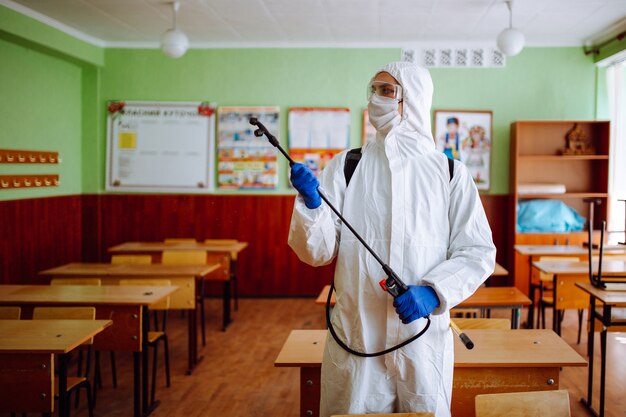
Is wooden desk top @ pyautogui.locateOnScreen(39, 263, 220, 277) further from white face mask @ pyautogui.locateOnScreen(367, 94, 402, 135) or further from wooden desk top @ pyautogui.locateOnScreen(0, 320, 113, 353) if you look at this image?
white face mask @ pyautogui.locateOnScreen(367, 94, 402, 135)

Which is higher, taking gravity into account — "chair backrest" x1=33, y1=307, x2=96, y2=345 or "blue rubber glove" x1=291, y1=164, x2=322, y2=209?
"blue rubber glove" x1=291, y1=164, x2=322, y2=209

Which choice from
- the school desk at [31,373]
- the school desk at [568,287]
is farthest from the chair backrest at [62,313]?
the school desk at [568,287]

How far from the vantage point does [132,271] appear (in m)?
4.53

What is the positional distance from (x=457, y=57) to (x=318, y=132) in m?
1.76

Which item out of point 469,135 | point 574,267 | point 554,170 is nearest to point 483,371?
point 574,267

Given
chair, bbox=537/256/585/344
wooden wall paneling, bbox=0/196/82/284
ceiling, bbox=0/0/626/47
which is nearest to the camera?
chair, bbox=537/256/585/344

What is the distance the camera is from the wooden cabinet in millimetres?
6363

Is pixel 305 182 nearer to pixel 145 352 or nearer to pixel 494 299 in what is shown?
pixel 145 352

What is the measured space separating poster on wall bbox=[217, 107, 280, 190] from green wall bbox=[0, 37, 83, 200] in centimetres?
163

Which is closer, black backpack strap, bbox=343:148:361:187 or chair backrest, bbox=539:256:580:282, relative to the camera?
black backpack strap, bbox=343:148:361:187

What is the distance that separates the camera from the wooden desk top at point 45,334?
2572 millimetres

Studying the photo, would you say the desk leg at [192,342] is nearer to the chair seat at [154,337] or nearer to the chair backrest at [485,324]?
the chair seat at [154,337]

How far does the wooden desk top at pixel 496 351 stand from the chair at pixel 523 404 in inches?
26.1

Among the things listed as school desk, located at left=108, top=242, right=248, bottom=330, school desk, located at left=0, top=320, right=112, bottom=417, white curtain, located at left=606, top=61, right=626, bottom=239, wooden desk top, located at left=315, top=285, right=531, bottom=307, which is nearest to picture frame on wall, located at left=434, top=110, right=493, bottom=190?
white curtain, located at left=606, top=61, right=626, bottom=239
